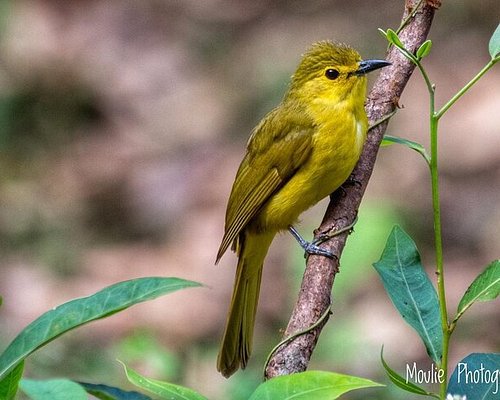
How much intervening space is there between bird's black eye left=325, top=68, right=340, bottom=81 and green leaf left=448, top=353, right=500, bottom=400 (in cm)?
217

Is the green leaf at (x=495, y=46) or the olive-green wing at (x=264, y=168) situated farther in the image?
the olive-green wing at (x=264, y=168)

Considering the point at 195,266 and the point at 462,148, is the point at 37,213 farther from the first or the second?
the point at 462,148

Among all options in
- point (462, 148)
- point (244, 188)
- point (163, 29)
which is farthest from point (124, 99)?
point (244, 188)

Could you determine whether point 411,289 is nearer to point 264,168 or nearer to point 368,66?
point 368,66

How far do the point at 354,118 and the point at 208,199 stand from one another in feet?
12.4

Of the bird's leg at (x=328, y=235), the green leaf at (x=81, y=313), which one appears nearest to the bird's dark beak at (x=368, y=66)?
the bird's leg at (x=328, y=235)

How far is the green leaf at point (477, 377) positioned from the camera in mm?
1609

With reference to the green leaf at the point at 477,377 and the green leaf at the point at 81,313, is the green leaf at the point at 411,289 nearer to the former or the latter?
the green leaf at the point at 477,377

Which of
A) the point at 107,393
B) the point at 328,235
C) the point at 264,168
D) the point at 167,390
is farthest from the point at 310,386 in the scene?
the point at 264,168

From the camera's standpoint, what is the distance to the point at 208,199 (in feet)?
23.5

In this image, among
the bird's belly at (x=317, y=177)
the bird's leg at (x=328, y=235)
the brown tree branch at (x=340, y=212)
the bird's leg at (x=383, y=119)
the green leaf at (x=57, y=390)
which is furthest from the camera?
the bird's belly at (x=317, y=177)

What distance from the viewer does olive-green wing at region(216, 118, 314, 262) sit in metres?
3.61

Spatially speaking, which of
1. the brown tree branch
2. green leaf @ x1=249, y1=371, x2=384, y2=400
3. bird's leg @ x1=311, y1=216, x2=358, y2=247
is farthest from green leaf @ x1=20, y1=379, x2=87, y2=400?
bird's leg @ x1=311, y1=216, x2=358, y2=247

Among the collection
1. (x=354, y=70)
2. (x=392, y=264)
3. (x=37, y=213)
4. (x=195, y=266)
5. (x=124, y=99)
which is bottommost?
(x=392, y=264)
